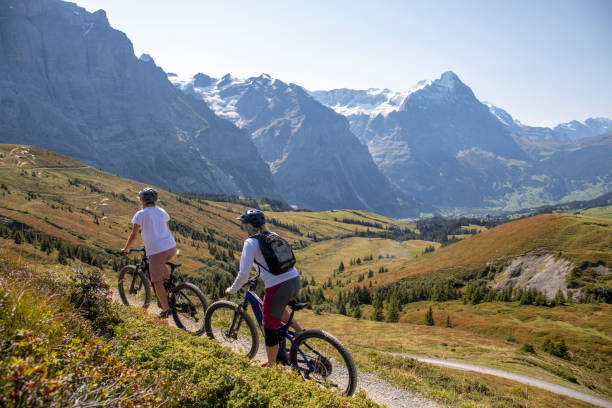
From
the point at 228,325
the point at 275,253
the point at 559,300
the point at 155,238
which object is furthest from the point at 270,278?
the point at 559,300

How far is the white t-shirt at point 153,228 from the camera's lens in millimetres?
11680

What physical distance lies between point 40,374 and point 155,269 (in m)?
8.26

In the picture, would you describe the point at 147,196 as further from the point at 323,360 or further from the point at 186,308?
the point at 323,360

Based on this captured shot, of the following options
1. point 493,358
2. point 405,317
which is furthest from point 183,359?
point 405,317

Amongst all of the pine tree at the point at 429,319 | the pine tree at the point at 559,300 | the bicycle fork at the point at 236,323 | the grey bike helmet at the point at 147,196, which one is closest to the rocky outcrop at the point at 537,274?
the pine tree at the point at 559,300

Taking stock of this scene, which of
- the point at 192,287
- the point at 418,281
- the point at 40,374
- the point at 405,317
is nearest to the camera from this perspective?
the point at 40,374

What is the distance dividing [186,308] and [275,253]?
606 cm

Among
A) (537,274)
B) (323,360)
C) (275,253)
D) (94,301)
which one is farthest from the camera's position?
(537,274)

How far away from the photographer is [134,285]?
14.8 metres

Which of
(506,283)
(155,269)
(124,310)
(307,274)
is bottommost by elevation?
(307,274)

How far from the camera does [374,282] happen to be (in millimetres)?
136375

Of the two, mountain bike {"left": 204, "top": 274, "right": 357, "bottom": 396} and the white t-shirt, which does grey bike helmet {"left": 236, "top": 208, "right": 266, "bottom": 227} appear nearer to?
mountain bike {"left": 204, "top": 274, "right": 357, "bottom": 396}

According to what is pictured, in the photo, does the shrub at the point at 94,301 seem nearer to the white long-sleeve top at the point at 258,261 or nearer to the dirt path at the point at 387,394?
the white long-sleeve top at the point at 258,261

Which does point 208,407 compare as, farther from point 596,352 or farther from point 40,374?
point 596,352
